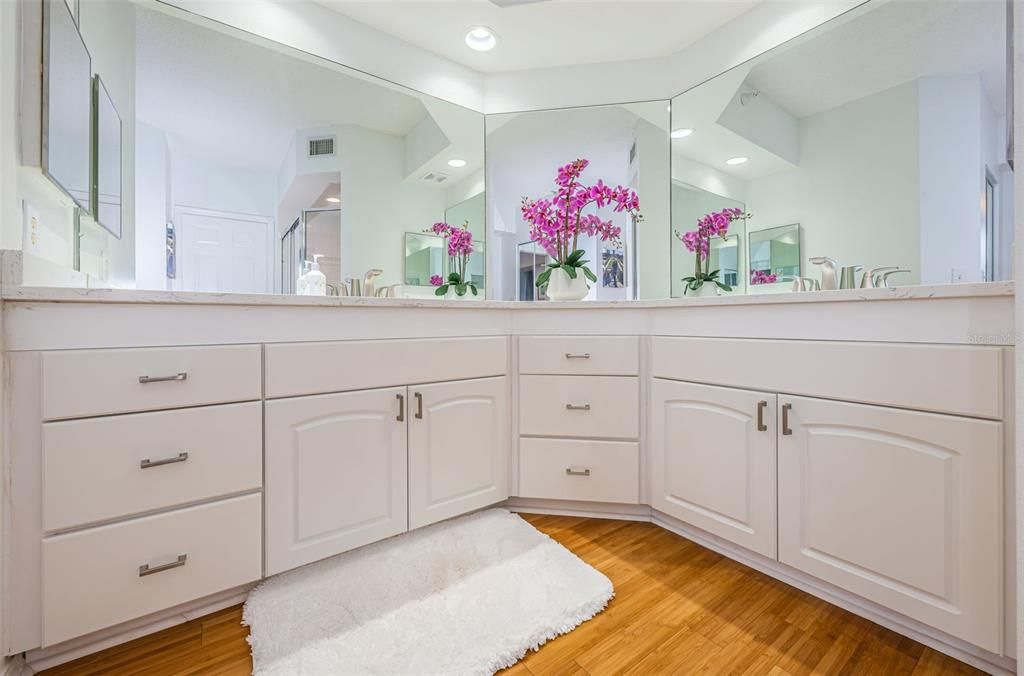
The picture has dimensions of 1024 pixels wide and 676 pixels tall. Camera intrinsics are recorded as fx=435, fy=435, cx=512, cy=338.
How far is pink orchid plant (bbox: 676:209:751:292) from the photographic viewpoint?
6.72ft

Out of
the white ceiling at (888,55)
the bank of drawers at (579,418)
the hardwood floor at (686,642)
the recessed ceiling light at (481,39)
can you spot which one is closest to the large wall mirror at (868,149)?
the white ceiling at (888,55)

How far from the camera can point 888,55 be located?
1550mm

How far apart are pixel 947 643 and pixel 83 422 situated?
7.09 ft

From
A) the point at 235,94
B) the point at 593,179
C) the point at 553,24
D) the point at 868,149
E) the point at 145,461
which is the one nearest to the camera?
the point at 145,461

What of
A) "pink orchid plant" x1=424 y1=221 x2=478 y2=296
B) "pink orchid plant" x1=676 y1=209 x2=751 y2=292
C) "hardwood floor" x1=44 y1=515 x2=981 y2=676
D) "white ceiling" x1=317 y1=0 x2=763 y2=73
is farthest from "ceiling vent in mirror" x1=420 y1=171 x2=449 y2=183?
"hardwood floor" x1=44 y1=515 x2=981 y2=676

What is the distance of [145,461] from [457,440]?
0.92 meters

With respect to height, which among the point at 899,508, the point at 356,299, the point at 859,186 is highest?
the point at 859,186

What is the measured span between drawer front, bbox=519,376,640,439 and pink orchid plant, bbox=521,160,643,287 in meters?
0.53

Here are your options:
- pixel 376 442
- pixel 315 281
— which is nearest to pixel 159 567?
pixel 376 442

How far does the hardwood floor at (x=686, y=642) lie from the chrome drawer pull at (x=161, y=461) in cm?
47

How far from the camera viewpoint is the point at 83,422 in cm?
102

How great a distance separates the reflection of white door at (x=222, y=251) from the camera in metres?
1.62

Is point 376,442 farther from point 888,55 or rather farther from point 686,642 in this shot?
point 888,55

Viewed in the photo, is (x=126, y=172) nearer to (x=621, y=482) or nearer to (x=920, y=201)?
(x=621, y=482)
